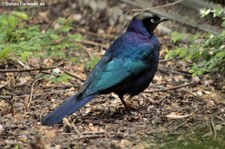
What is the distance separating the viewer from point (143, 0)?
9.03 m

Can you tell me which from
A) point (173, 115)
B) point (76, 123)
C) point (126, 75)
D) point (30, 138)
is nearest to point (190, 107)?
point (173, 115)

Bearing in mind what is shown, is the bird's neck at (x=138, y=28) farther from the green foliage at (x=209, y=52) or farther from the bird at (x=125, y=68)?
the green foliage at (x=209, y=52)

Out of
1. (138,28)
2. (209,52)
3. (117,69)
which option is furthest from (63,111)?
(209,52)

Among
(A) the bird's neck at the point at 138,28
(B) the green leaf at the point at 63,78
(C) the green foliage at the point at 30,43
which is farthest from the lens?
(C) the green foliage at the point at 30,43

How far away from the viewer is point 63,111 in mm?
5188

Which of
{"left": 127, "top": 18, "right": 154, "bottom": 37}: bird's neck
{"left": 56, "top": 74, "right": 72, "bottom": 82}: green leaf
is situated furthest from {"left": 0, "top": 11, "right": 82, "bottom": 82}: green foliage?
{"left": 127, "top": 18, "right": 154, "bottom": 37}: bird's neck

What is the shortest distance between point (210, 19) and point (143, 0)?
1.53 meters

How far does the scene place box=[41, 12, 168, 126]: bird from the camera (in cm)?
545

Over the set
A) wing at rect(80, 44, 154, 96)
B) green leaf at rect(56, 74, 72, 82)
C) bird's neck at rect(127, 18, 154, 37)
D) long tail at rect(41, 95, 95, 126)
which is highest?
bird's neck at rect(127, 18, 154, 37)

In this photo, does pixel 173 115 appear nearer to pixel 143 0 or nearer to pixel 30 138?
pixel 30 138

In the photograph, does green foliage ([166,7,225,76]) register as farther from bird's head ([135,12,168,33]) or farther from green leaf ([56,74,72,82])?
green leaf ([56,74,72,82])

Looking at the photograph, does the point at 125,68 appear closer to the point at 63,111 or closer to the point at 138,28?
the point at 138,28

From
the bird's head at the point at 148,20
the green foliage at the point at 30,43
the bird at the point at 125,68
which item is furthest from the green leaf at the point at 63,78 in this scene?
the bird's head at the point at 148,20

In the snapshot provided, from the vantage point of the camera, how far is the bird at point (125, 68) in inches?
215
